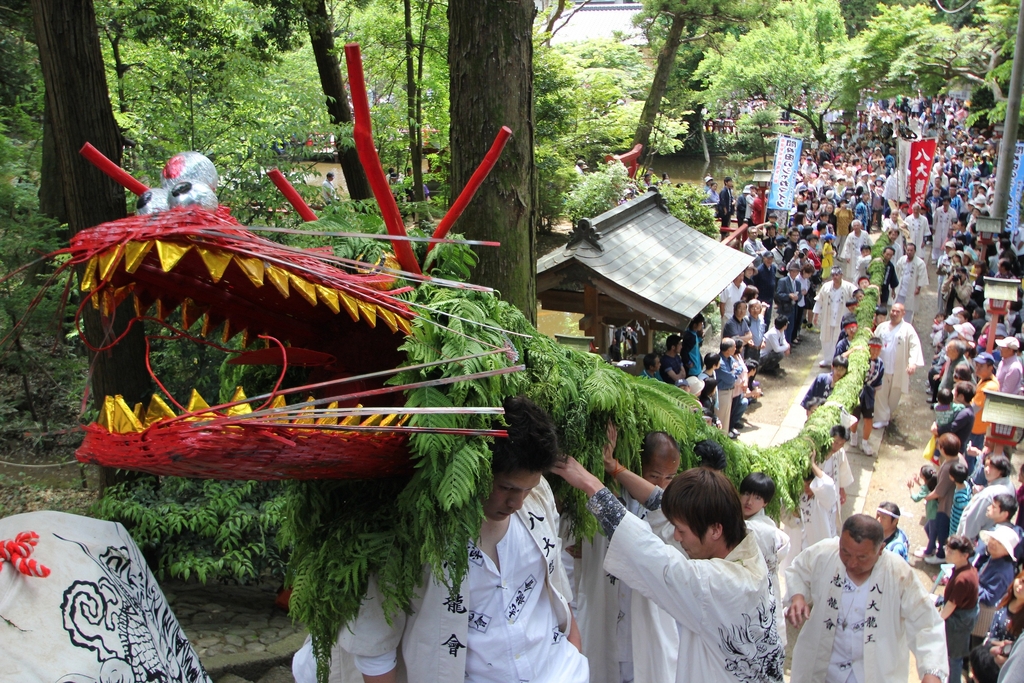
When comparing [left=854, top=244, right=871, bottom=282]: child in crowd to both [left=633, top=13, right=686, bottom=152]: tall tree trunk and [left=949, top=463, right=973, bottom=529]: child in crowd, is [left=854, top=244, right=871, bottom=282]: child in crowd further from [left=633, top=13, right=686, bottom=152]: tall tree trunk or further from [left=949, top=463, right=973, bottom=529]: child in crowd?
[left=949, top=463, right=973, bottom=529]: child in crowd

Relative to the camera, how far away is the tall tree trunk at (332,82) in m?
9.74

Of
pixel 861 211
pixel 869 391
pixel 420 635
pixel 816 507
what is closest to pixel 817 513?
pixel 816 507

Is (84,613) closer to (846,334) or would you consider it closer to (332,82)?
(332,82)

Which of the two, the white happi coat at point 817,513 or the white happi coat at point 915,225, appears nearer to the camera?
the white happi coat at point 817,513

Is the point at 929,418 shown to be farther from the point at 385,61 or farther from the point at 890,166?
the point at 890,166

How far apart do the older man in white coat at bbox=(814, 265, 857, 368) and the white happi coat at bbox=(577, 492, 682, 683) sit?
9561mm

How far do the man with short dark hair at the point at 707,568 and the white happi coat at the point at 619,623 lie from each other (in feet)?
1.43

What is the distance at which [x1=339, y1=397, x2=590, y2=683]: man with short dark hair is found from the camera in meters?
2.60

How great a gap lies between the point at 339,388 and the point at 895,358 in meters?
9.79

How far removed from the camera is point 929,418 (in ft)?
37.6

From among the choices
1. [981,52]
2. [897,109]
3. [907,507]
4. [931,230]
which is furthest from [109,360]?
[897,109]

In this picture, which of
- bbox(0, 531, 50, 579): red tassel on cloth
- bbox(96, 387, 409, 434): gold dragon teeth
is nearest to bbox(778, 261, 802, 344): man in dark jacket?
bbox(96, 387, 409, 434): gold dragon teeth

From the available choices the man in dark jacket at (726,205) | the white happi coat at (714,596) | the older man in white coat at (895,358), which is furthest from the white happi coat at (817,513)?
the man in dark jacket at (726,205)

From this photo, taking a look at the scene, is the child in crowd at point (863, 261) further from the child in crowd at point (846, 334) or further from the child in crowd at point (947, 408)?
the child in crowd at point (947, 408)
